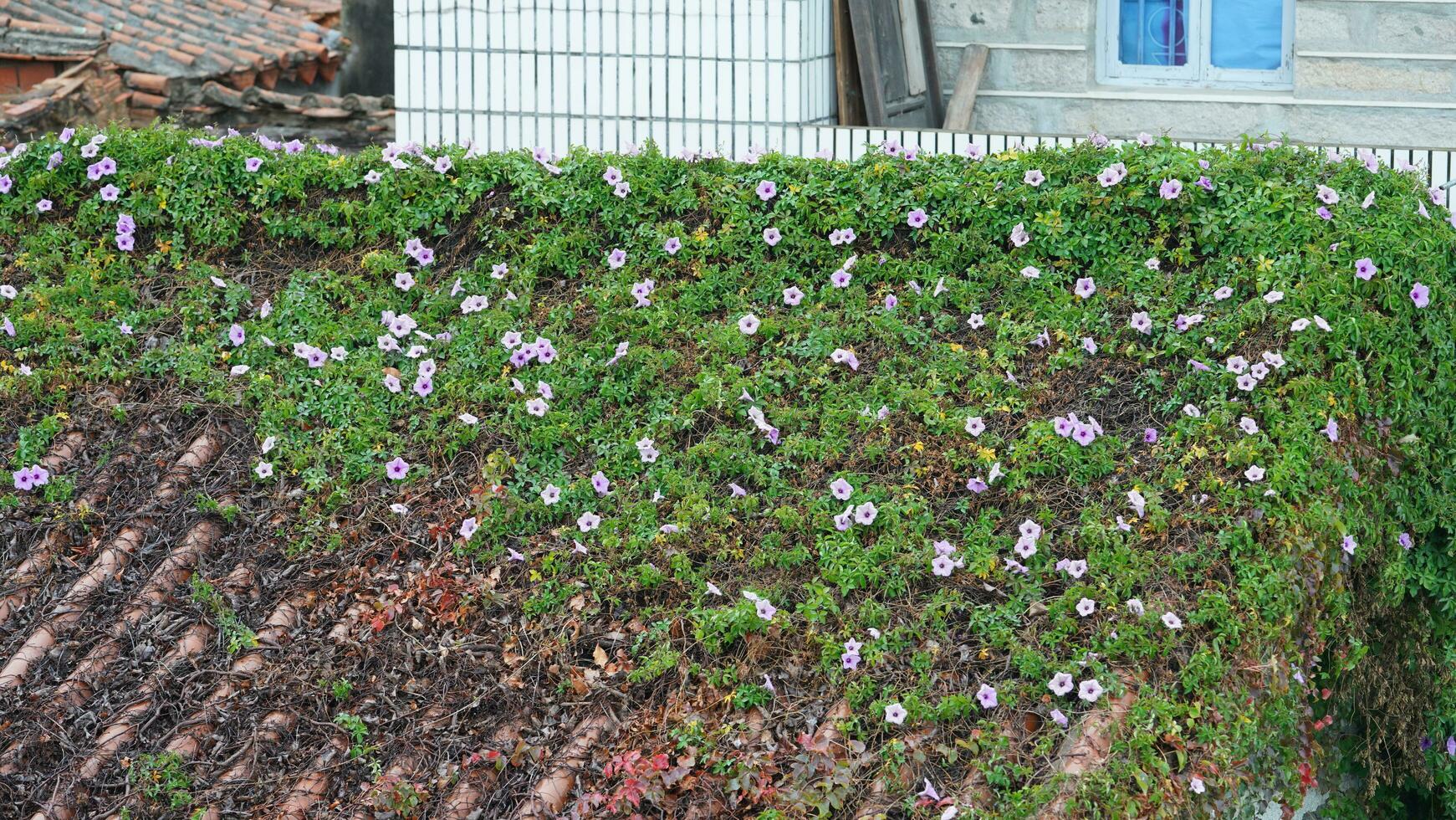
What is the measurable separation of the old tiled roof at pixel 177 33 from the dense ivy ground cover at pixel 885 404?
5.68m

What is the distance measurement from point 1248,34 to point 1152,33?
42 centimetres

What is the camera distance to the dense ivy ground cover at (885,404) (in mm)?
3764

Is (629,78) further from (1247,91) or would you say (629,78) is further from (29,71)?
(29,71)

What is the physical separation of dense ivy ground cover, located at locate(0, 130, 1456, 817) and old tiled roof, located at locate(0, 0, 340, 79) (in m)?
5.68

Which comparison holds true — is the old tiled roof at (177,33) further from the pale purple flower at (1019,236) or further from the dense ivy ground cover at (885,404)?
the pale purple flower at (1019,236)

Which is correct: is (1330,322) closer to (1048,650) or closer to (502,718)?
(1048,650)

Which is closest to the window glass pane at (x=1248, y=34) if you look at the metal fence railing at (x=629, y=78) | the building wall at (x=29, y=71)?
the metal fence railing at (x=629, y=78)

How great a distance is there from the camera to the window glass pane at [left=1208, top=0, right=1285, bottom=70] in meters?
6.74

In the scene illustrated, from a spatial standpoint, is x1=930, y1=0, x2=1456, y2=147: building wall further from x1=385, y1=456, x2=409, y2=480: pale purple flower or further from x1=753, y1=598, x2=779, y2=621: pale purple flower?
x1=753, y1=598, x2=779, y2=621: pale purple flower

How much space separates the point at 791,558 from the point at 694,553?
0.29 metres

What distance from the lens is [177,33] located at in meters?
11.6

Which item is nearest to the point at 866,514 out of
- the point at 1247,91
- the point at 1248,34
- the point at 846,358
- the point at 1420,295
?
the point at 846,358

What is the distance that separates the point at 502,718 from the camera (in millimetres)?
3756

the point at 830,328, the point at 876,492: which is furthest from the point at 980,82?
the point at 876,492
